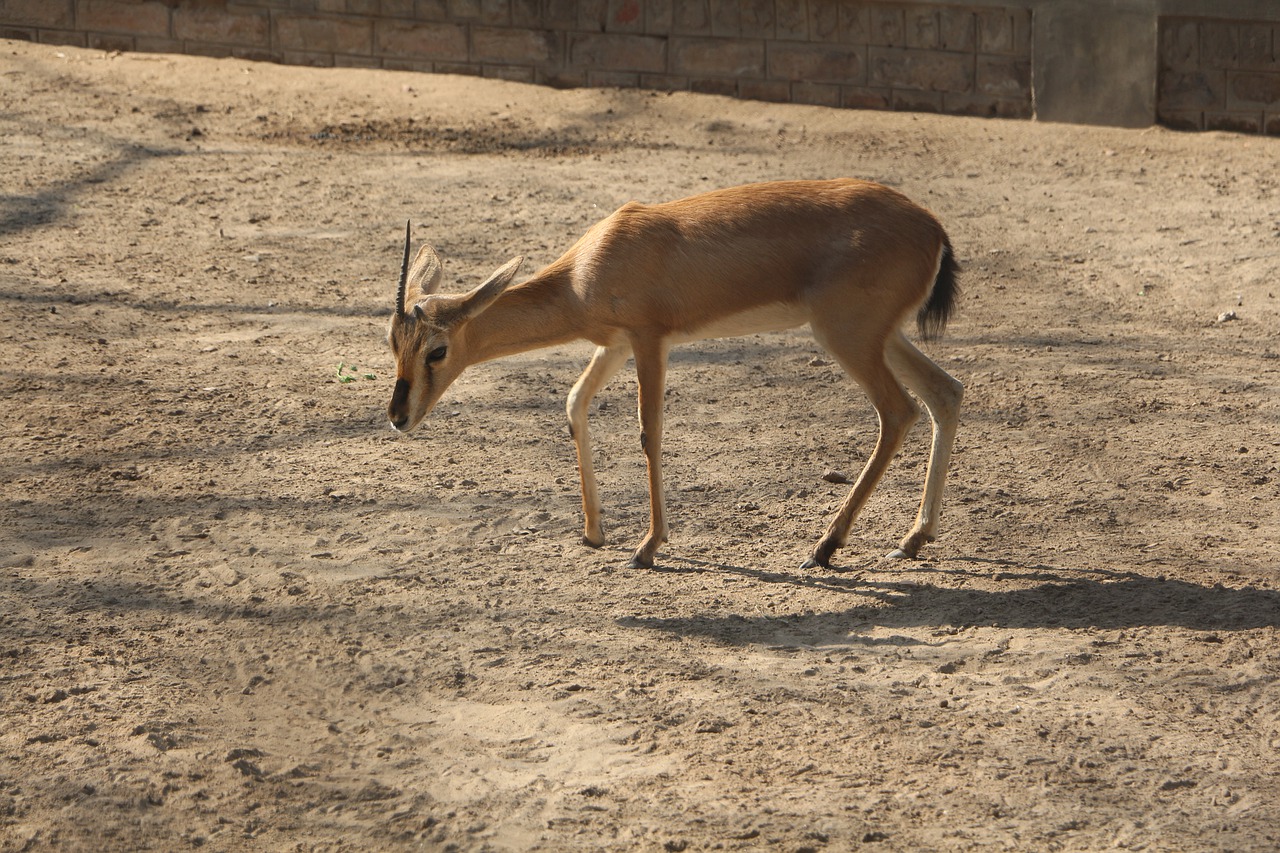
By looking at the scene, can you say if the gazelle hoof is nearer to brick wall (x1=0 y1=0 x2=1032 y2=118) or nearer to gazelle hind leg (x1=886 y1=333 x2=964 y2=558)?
gazelle hind leg (x1=886 y1=333 x2=964 y2=558)

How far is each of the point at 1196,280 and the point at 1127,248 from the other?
0.73 metres

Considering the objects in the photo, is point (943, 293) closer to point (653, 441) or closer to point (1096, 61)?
point (653, 441)

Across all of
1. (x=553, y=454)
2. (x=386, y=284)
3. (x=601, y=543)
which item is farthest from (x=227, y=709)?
(x=386, y=284)

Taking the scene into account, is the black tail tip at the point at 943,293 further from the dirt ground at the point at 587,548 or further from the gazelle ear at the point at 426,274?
the gazelle ear at the point at 426,274

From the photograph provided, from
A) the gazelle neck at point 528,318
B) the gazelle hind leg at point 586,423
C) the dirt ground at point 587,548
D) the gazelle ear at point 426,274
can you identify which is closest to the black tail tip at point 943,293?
the dirt ground at point 587,548

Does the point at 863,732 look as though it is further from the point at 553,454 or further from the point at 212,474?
the point at 212,474

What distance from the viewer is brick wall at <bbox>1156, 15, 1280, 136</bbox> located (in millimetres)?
11906

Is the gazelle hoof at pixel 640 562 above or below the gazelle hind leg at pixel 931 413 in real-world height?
below

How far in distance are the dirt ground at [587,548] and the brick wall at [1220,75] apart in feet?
3.76

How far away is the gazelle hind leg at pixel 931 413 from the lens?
5828 mm

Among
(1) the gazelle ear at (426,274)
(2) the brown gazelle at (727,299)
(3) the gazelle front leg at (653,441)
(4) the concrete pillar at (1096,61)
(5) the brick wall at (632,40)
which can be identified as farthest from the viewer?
(5) the brick wall at (632,40)

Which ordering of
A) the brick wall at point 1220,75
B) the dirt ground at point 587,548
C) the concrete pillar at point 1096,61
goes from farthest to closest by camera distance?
the concrete pillar at point 1096,61, the brick wall at point 1220,75, the dirt ground at point 587,548

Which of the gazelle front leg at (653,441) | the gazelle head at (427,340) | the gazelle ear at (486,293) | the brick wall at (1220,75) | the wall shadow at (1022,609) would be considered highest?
the brick wall at (1220,75)

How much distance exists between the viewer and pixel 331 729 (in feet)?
14.6
